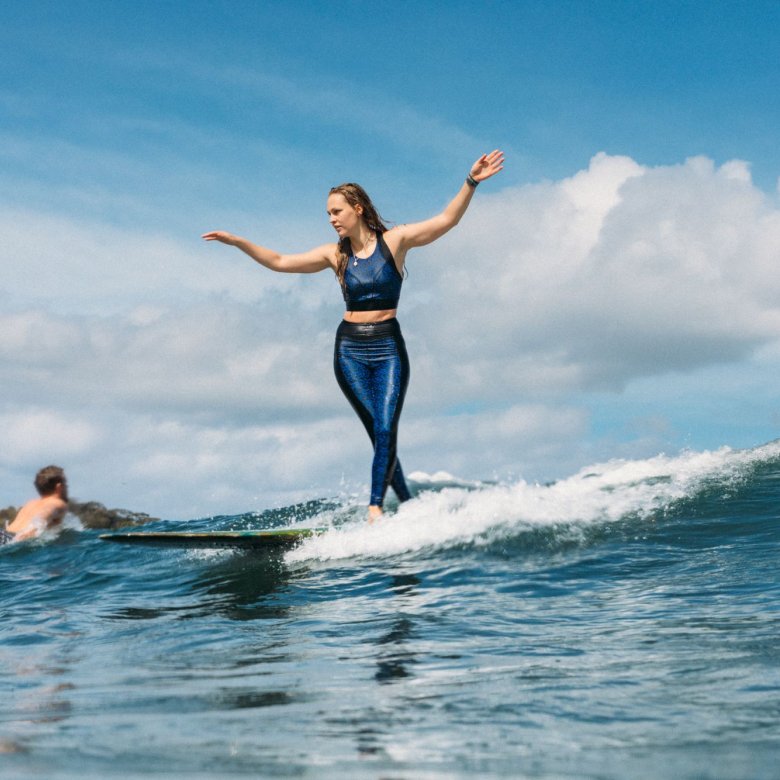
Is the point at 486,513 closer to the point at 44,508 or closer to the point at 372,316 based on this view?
the point at 372,316

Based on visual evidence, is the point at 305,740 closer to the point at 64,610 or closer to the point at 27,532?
the point at 64,610

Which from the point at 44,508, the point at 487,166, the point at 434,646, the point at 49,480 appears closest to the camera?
the point at 434,646

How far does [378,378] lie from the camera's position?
8.02 metres

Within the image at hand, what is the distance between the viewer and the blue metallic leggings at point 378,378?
7996 mm

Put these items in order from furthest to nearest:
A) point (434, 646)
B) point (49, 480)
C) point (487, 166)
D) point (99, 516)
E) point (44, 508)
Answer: point (99, 516) → point (49, 480) → point (44, 508) → point (487, 166) → point (434, 646)

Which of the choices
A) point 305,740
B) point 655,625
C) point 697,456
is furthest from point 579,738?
point 697,456

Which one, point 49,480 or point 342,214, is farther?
point 49,480

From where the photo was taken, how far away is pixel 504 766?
2.38 meters

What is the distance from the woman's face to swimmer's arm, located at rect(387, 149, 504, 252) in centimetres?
33

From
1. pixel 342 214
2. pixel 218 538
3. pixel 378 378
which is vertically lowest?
pixel 218 538

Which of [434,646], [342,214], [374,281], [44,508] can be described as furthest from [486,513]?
[44,508]

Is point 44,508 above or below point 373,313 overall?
below

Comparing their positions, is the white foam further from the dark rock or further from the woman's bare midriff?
the dark rock

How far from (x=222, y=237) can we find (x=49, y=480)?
611 cm
